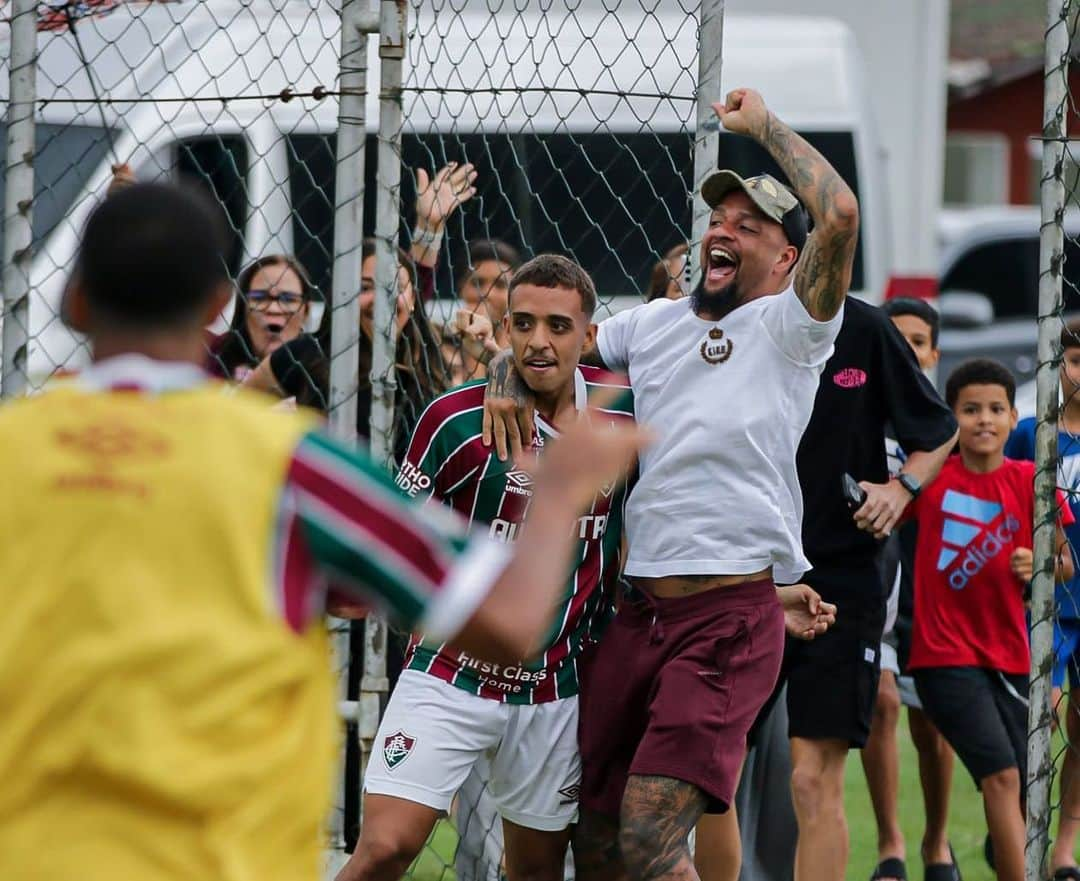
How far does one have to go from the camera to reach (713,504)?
450 centimetres

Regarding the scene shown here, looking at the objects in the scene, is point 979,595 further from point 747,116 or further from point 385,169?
point 385,169

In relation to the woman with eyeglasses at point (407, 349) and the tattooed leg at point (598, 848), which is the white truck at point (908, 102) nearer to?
the woman with eyeglasses at point (407, 349)

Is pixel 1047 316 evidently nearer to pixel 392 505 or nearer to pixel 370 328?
pixel 370 328

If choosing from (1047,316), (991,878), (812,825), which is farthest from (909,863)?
(1047,316)

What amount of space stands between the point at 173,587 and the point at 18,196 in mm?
3228

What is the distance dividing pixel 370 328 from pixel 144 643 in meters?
3.66

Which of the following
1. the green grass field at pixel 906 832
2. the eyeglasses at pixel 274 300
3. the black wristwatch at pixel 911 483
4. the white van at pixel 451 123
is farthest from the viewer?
the white van at pixel 451 123

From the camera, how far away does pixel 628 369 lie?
4.85 metres

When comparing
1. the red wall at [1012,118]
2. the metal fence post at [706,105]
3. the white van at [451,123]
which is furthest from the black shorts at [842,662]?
the red wall at [1012,118]

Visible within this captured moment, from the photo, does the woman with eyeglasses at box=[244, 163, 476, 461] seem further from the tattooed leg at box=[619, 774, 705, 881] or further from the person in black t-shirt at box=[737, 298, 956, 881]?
the tattooed leg at box=[619, 774, 705, 881]

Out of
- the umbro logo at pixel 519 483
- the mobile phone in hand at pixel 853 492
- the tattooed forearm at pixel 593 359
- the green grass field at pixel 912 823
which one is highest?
the tattooed forearm at pixel 593 359

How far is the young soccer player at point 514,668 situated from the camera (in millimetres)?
4684

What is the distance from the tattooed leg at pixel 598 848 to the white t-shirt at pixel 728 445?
66 centimetres

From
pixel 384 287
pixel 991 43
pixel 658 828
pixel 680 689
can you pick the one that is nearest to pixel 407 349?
pixel 384 287
